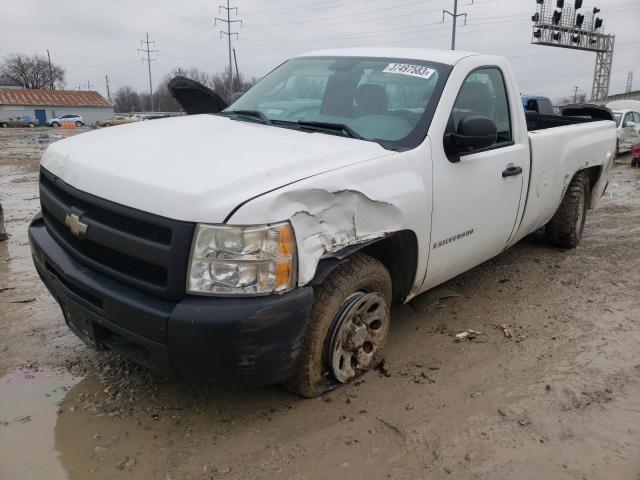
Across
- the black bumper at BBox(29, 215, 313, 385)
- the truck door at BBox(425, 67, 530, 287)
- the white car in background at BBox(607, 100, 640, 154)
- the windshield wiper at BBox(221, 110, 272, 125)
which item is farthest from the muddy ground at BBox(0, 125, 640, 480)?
the white car in background at BBox(607, 100, 640, 154)

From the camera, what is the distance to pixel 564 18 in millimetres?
40875

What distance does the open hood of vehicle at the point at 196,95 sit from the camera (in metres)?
4.62

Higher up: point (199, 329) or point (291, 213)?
point (291, 213)

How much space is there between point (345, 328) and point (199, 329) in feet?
3.03

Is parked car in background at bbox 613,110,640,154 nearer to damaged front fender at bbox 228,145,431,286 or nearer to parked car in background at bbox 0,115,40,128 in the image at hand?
damaged front fender at bbox 228,145,431,286

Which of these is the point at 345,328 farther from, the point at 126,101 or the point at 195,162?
the point at 126,101

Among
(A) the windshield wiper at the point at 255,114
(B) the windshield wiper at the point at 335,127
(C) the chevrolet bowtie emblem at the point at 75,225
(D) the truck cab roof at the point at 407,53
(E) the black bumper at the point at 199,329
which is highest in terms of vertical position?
(D) the truck cab roof at the point at 407,53

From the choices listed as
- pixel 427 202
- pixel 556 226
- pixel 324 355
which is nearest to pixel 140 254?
pixel 324 355

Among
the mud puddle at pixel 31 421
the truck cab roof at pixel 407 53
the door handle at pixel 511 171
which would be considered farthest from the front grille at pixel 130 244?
the door handle at pixel 511 171

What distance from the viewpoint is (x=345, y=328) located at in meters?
2.90

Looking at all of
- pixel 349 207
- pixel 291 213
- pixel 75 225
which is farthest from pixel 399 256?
pixel 75 225

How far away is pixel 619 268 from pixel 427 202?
3.23 meters

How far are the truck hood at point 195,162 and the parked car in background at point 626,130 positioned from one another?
15532 mm

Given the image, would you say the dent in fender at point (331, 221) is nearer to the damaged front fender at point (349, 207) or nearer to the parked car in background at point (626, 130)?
the damaged front fender at point (349, 207)
